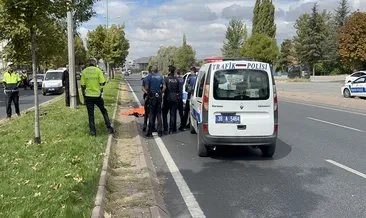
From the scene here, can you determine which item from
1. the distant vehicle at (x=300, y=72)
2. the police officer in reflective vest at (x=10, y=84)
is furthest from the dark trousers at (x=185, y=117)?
the distant vehicle at (x=300, y=72)

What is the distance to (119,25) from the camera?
60188 mm

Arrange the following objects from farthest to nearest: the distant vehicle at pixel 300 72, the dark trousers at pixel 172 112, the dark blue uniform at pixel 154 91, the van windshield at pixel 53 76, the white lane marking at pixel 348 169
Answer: the distant vehicle at pixel 300 72 → the van windshield at pixel 53 76 → the dark trousers at pixel 172 112 → the dark blue uniform at pixel 154 91 → the white lane marking at pixel 348 169

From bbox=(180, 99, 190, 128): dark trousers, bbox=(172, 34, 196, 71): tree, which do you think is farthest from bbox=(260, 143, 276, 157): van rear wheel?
bbox=(172, 34, 196, 71): tree

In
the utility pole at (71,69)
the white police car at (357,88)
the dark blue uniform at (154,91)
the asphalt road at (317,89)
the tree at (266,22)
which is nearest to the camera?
the dark blue uniform at (154,91)

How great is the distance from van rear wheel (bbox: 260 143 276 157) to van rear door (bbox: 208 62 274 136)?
A: 0.36m

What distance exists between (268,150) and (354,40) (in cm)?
4335

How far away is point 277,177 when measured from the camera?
7.30 m

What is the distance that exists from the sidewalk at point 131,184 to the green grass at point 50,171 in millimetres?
259

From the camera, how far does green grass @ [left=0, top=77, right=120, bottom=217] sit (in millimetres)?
5113

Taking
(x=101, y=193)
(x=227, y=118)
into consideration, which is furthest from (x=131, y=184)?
(x=227, y=118)

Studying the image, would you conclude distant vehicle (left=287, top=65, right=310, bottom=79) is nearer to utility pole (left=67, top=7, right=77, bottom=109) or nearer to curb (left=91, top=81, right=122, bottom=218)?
utility pole (left=67, top=7, right=77, bottom=109)

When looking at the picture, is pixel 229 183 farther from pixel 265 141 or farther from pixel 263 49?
pixel 263 49

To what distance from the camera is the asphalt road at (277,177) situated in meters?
5.70

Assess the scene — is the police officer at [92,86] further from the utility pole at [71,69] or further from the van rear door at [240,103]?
the utility pole at [71,69]
